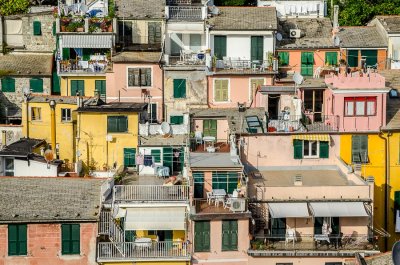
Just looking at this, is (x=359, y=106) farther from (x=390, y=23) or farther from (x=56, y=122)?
(x=390, y=23)

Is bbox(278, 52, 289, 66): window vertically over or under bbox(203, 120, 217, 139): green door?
over

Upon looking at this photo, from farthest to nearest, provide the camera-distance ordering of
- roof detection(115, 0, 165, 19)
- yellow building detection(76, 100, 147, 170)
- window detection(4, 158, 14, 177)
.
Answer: roof detection(115, 0, 165, 19), yellow building detection(76, 100, 147, 170), window detection(4, 158, 14, 177)

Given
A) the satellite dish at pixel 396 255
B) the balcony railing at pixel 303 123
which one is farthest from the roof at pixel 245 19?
the satellite dish at pixel 396 255

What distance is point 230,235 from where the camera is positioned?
4722 centimetres

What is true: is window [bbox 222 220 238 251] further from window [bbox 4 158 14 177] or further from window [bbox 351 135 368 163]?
window [bbox 4 158 14 177]

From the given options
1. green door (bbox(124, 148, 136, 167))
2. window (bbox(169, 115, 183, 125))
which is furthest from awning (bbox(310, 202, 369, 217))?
window (bbox(169, 115, 183, 125))

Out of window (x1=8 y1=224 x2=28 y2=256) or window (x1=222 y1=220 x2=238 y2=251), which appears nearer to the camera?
window (x1=222 y1=220 x2=238 y2=251)

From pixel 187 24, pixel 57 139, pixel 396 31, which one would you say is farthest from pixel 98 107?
pixel 396 31

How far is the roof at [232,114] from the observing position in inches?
2185

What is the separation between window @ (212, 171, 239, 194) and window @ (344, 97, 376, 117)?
356 inches

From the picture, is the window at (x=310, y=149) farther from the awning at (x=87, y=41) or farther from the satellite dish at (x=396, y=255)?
the awning at (x=87, y=41)

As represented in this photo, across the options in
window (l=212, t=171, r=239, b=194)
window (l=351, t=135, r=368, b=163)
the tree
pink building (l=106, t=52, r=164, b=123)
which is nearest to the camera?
window (l=212, t=171, r=239, b=194)

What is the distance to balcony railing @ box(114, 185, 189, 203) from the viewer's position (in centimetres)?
4933

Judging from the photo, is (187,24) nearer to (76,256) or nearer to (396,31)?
(396,31)
